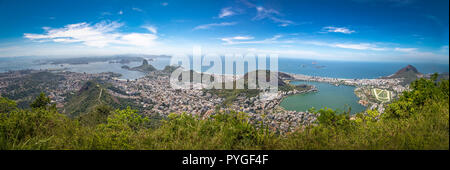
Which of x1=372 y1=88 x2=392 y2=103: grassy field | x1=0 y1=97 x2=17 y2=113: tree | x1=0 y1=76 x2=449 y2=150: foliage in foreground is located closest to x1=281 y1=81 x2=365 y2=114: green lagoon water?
x1=372 y1=88 x2=392 y2=103: grassy field

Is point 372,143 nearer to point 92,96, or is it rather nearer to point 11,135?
point 11,135

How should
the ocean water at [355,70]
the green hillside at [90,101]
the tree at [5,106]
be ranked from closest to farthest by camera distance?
1. the tree at [5,106]
2. the green hillside at [90,101]
3. the ocean water at [355,70]

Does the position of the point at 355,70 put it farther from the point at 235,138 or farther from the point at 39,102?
the point at 39,102

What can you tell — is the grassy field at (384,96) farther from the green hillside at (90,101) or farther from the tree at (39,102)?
the green hillside at (90,101)

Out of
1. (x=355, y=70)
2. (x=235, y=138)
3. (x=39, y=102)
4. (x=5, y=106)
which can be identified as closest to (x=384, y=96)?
(x=235, y=138)

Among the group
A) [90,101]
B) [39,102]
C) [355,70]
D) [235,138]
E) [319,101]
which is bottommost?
[319,101]

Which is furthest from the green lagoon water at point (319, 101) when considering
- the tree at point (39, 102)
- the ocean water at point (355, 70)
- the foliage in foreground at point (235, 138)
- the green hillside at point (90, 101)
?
the tree at point (39, 102)

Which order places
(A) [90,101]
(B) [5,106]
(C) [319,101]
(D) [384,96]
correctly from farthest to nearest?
(C) [319,101] < (D) [384,96] < (A) [90,101] < (B) [5,106]

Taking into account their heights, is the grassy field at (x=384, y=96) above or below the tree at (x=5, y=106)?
below
